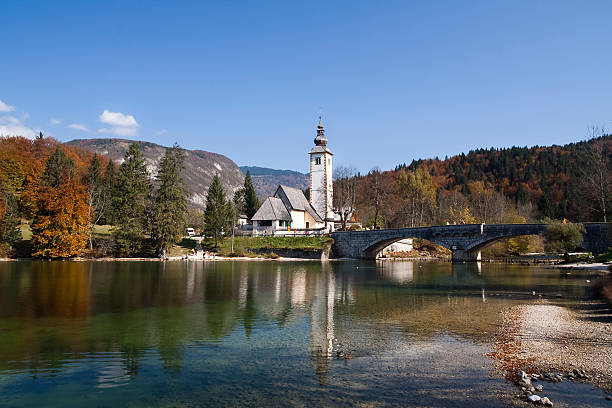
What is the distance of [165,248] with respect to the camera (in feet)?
185

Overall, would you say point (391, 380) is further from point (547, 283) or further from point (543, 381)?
point (547, 283)

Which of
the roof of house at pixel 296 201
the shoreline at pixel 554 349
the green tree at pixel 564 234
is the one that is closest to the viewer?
the shoreline at pixel 554 349

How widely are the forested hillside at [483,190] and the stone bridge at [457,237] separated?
29.8 ft

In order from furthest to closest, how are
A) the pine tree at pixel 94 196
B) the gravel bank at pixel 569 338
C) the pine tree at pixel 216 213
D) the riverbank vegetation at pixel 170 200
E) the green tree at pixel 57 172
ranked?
the pine tree at pixel 216 213
the green tree at pixel 57 172
the pine tree at pixel 94 196
the riverbank vegetation at pixel 170 200
the gravel bank at pixel 569 338

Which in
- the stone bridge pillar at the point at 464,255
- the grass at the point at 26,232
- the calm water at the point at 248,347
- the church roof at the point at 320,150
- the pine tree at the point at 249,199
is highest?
the church roof at the point at 320,150

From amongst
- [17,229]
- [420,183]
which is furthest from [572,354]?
[420,183]

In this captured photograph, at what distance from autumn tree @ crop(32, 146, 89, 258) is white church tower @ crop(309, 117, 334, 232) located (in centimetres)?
3470

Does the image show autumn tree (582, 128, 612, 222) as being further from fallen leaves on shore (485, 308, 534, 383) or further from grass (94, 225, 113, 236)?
grass (94, 225, 113, 236)

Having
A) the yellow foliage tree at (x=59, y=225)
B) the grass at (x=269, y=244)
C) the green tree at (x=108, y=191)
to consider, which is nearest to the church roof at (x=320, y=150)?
the grass at (x=269, y=244)

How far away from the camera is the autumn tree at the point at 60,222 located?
5178 cm

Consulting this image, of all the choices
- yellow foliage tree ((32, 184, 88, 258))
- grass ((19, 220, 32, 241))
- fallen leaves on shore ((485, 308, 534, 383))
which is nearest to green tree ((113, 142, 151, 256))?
yellow foliage tree ((32, 184, 88, 258))

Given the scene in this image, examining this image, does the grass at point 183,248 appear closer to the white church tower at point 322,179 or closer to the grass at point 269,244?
the grass at point 269,244

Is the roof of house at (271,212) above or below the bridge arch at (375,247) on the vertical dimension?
above

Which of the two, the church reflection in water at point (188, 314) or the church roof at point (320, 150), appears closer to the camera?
the church reflection in water at point (188, 314)
